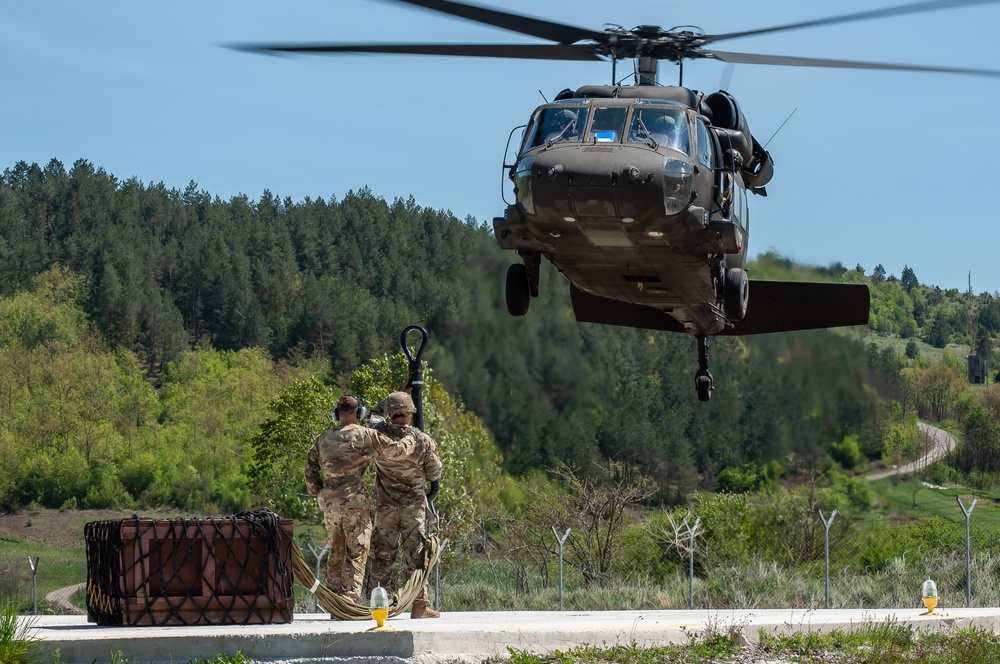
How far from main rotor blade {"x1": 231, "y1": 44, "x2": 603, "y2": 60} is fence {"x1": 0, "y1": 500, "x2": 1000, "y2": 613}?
5.64 metres

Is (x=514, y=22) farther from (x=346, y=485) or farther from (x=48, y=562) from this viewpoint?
(x=48, y=562)

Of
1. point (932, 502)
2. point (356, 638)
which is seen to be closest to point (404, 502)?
point (356, 638)

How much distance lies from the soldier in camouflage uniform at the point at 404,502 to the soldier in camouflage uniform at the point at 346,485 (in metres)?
0.13

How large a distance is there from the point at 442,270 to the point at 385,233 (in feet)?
64.1

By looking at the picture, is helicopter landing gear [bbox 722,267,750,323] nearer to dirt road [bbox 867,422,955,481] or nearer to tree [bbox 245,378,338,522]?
tree [bbox 245,378,338,522]

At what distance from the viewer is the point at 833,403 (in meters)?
38.8

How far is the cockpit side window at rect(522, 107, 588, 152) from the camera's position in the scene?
51.3ft

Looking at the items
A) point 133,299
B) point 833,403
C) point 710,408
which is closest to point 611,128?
point 833,403

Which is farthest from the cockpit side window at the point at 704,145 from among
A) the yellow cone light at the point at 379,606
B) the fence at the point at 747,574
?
the yellow cone light at the point at 379,606

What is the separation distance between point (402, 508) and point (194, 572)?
1838mm

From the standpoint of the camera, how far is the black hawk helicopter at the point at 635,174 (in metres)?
15.1

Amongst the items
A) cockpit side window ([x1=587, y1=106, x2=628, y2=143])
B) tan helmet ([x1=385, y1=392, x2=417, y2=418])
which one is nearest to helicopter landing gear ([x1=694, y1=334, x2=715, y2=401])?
cockpit side window ([x1=587, y1=106, x2=628, y2=143])

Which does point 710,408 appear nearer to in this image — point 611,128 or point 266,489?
point 266,489

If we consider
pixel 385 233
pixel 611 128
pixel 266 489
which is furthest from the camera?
pixel 385 233
